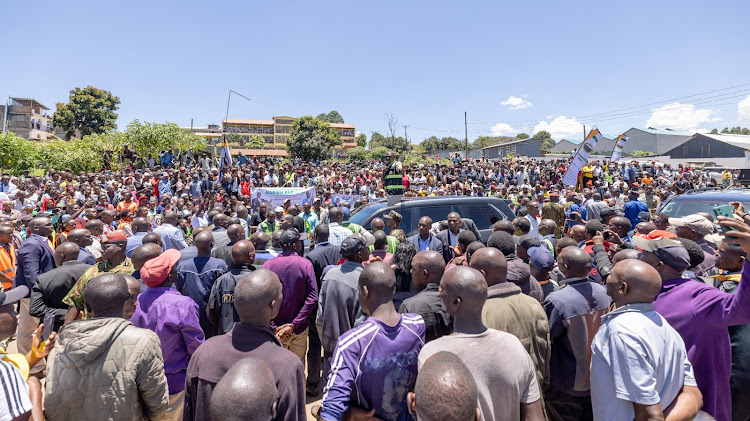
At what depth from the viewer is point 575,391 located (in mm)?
2924

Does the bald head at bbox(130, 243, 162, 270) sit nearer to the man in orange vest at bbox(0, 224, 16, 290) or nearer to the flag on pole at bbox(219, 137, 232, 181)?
the man in orange vest at bbox(0, 224, 16, 290)

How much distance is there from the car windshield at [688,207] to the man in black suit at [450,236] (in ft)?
13.6

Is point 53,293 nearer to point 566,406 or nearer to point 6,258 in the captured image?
point 6,258

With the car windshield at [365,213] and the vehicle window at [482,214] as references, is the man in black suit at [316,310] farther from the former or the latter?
the vehicle window at [482,214]

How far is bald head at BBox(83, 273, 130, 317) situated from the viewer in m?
2.27

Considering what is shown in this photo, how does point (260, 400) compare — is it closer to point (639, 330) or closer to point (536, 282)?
point (639, 330)

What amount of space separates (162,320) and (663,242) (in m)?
3.62

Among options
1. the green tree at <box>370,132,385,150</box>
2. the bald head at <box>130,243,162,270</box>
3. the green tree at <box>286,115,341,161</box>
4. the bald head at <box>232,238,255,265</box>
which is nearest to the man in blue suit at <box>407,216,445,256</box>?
the bald head at <box>232,238,255,265</box>

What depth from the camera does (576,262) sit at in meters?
3.11

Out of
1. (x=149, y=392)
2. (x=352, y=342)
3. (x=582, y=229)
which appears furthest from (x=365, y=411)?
(x=582, y=229)

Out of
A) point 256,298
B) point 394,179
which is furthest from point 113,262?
point 394,179

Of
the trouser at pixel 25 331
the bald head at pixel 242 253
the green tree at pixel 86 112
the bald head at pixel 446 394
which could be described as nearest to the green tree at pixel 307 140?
the green tree at pixel 86 112

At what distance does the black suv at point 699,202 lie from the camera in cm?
687

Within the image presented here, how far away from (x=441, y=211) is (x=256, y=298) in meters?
6.08
